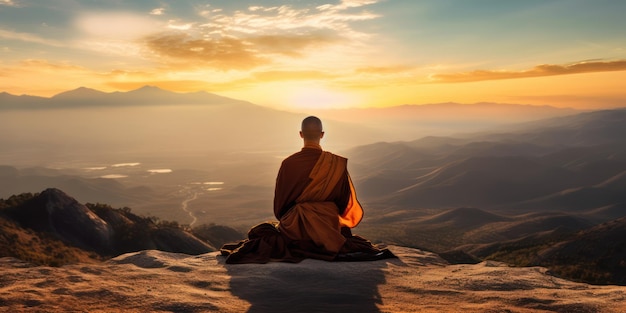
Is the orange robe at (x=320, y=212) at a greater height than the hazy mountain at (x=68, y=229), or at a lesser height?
greater

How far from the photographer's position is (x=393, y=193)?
14288cm

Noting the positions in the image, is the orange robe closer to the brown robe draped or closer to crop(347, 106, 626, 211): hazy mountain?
the brown robe draped

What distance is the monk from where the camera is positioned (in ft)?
28.1

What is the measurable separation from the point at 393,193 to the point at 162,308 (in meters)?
140

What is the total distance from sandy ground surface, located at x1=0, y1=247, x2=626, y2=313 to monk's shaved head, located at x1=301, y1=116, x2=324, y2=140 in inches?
96.8

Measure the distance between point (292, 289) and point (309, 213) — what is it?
2.16 meters

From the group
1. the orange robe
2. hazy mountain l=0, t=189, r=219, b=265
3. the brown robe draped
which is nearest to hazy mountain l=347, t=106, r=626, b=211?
hazy mountain l=0, t=189, r=219, b=265

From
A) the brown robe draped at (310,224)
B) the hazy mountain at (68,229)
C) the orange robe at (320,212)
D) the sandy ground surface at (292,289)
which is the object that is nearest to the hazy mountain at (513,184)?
the hazy mountain at (68,229)

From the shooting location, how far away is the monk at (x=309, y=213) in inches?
337

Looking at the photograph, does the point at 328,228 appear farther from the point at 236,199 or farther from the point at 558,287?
the point at 236,199

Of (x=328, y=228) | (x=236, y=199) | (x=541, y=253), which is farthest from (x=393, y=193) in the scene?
(x=328, y=228)

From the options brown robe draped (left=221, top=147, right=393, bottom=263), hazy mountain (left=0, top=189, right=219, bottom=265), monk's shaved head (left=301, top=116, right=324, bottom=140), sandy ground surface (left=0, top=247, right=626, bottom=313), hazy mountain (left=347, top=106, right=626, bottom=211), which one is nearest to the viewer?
sandy ground surface (left=0, top=247, right=626, bottom=313)

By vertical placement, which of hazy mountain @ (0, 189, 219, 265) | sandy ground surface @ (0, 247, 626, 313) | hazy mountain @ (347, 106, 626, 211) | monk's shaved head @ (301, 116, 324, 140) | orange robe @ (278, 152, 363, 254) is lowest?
hazy mountain @ (347, 106, 626, 211)

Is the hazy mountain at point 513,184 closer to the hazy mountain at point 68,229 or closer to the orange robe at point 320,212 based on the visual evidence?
the hazy mountain at point 68,229
